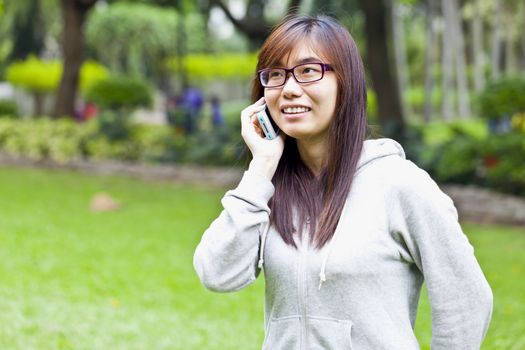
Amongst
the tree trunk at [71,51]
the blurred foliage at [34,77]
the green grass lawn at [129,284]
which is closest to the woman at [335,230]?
the green grass lawn at [129,284]

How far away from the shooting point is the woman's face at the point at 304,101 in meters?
2.00

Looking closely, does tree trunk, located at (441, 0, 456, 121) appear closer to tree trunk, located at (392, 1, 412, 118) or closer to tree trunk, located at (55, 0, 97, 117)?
tree trunk, located at (392, 1, 412, 118)

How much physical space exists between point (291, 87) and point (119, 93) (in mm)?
14068

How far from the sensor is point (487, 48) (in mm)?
42531

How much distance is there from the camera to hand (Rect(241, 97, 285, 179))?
2.06 metres

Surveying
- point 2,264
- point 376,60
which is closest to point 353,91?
point 2,264

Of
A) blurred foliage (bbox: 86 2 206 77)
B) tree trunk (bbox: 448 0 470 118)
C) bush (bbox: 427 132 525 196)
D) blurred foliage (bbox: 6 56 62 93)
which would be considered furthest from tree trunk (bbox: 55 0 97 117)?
blurred foliage (bbox: 86 2 206 77)

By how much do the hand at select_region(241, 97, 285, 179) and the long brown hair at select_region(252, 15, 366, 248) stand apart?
8cm

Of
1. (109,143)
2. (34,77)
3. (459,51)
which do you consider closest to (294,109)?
(109,143)

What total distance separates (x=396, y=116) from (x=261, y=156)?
12444 millimetres

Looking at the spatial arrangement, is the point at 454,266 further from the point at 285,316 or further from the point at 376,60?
the point at 376,60

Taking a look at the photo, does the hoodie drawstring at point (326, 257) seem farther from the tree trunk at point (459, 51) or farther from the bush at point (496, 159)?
the tree trunk at point (459, 51)

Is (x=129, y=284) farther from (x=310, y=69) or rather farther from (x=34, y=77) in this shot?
(x=34, y=77)

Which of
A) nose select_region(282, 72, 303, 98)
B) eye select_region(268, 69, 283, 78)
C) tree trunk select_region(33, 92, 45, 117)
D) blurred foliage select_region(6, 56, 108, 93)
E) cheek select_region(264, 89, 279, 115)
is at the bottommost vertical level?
tree trunk select_region(33, 92, 45, 117)
